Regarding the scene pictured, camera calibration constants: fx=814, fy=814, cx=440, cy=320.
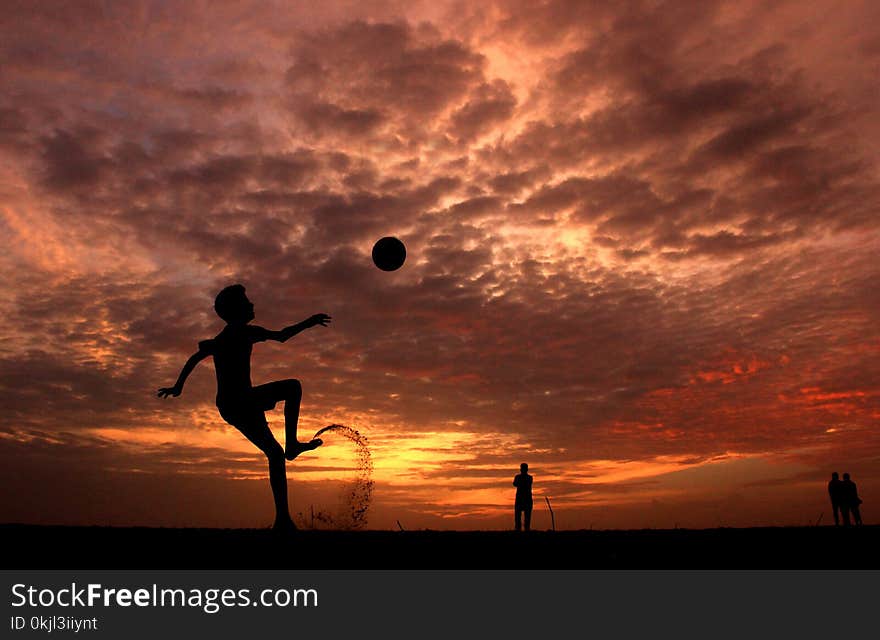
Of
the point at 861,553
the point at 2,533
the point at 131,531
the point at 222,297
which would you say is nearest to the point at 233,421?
the point at 222,297

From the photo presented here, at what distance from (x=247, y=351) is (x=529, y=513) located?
40.8 ft

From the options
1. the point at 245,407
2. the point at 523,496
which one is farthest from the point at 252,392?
the point at 523,496

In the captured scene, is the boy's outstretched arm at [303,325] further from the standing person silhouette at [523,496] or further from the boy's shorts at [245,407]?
the standing person silhouette at [523,496]

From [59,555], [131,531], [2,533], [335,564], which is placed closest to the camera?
[335,564]

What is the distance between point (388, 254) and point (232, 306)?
3.93 m

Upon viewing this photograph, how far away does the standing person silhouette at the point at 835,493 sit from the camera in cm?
2708

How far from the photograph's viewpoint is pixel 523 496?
880 inches

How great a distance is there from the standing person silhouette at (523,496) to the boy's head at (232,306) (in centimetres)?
1189

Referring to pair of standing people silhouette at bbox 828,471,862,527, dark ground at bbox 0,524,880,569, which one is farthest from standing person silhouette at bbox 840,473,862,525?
dark ground at bbox 0,524,880,569

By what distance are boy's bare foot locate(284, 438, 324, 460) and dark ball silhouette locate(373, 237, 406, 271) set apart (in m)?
4.35

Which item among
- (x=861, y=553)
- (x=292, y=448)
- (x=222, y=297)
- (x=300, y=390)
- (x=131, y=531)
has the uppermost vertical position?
(x=222, y=297)

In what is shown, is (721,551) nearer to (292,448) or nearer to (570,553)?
(570,553)

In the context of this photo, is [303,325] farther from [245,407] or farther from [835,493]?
[835,493]

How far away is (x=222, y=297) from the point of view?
499 inches
